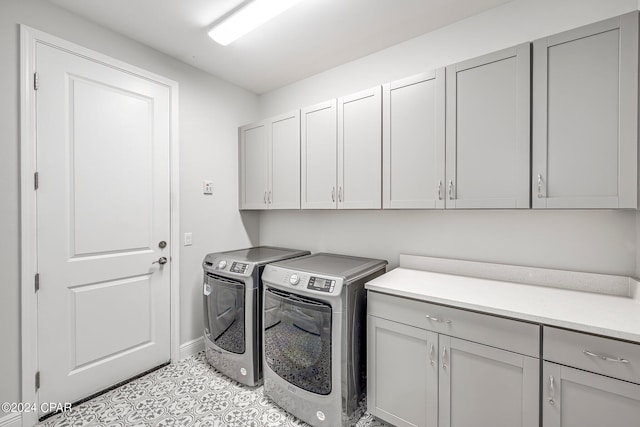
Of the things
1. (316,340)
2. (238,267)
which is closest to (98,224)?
(238,267)

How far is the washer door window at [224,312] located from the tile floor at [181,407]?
0.98 feet

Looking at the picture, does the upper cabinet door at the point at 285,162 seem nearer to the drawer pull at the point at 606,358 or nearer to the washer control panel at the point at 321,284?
the washer control panel at the point at 321,284

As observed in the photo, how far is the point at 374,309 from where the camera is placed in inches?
66.4

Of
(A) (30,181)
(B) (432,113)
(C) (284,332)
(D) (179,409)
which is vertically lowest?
(D) (179,409)

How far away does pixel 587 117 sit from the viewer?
133 cm

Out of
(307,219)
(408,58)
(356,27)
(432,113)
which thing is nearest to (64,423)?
(307,219)

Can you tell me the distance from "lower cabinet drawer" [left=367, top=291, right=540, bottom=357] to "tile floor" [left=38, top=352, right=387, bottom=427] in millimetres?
766

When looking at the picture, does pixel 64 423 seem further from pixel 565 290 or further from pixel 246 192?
pixel 565 290

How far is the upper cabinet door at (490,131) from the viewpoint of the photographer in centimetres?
148

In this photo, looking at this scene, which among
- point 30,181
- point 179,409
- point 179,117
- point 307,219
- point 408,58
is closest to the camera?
point 30,181

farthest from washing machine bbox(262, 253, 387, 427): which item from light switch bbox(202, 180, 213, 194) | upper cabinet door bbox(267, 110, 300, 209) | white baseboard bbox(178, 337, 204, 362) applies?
light switch bbox(202, 180, 213, 194)

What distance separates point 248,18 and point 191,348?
109 inches

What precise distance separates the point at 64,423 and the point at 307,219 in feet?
7.38

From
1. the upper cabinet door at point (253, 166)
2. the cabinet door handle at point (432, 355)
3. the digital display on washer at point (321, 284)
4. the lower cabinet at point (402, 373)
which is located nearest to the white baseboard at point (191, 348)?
the upper cabinet door at point (253, 166)
